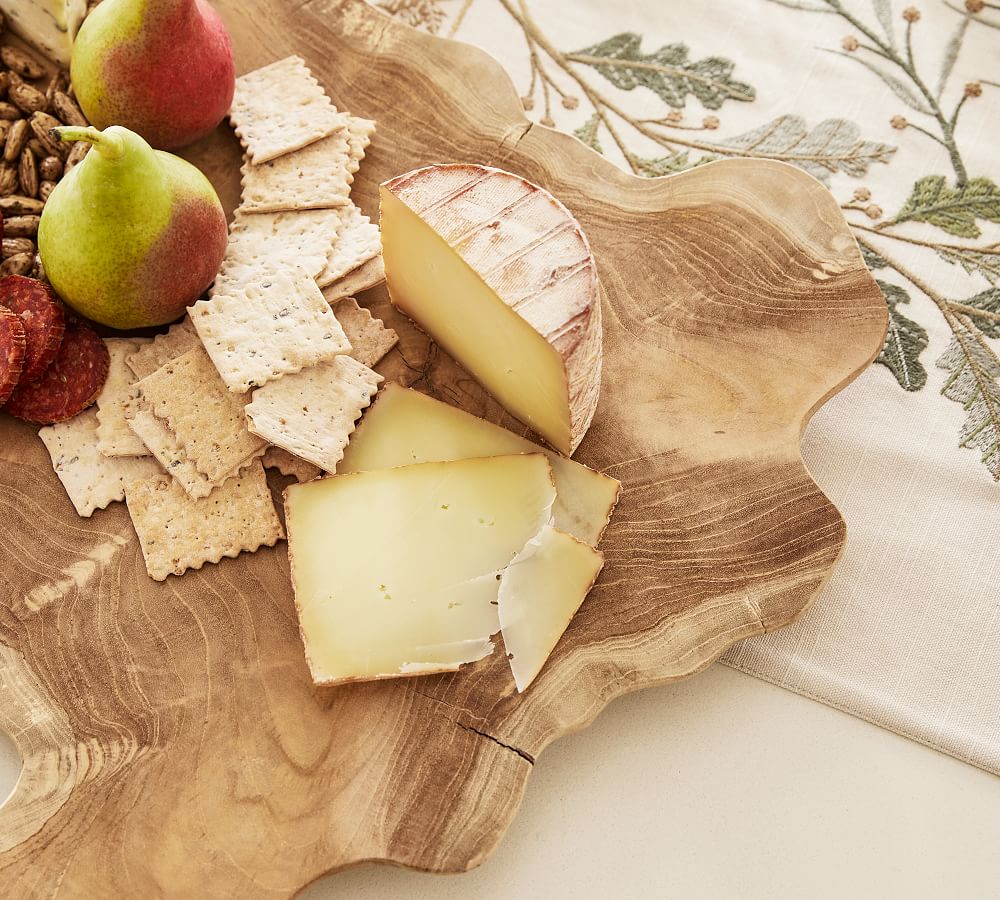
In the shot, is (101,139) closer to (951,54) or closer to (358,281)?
(358,281)

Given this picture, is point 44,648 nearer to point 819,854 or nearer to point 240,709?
point 240,709

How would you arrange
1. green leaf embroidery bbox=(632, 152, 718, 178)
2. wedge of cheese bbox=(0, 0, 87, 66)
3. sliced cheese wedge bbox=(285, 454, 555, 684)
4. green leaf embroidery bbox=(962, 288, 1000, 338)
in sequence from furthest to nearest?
1. green leaf embroidery bbox=(632, 152, 718, 178)
2. green leaf embroidery bbox=(962, 288, 1000, 338)
3. wedge of cheese bbox=(0, 0, 87, 66)
4. sliced cheese wedge bbox=(285, 454, 555, 684)

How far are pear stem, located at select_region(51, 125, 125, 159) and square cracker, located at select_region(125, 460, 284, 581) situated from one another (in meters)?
0.55

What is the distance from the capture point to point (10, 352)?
5.50 feet

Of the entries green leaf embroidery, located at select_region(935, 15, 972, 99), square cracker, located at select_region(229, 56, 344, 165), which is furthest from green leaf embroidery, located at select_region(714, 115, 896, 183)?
square cracker, located at select_region(229, 56, 344, 165)

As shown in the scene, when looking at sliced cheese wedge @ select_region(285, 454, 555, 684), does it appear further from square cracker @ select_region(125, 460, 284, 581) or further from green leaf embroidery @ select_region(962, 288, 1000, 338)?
green leaf embroidery @ select_region(962, 288, 1000, 338)

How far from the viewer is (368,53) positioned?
2.10m

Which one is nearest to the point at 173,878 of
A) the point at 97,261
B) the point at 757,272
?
the point at 97,261

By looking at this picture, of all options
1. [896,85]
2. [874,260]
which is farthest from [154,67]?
[896,85]

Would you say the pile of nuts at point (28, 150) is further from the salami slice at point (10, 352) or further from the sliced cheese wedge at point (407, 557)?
the sliced cheese wedge at point (407, 557)

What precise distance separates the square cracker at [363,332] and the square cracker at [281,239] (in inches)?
3.4

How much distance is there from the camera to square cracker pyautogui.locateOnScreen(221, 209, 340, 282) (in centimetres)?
187

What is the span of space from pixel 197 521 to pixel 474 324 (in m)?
0.59

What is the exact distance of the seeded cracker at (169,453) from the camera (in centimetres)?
173
